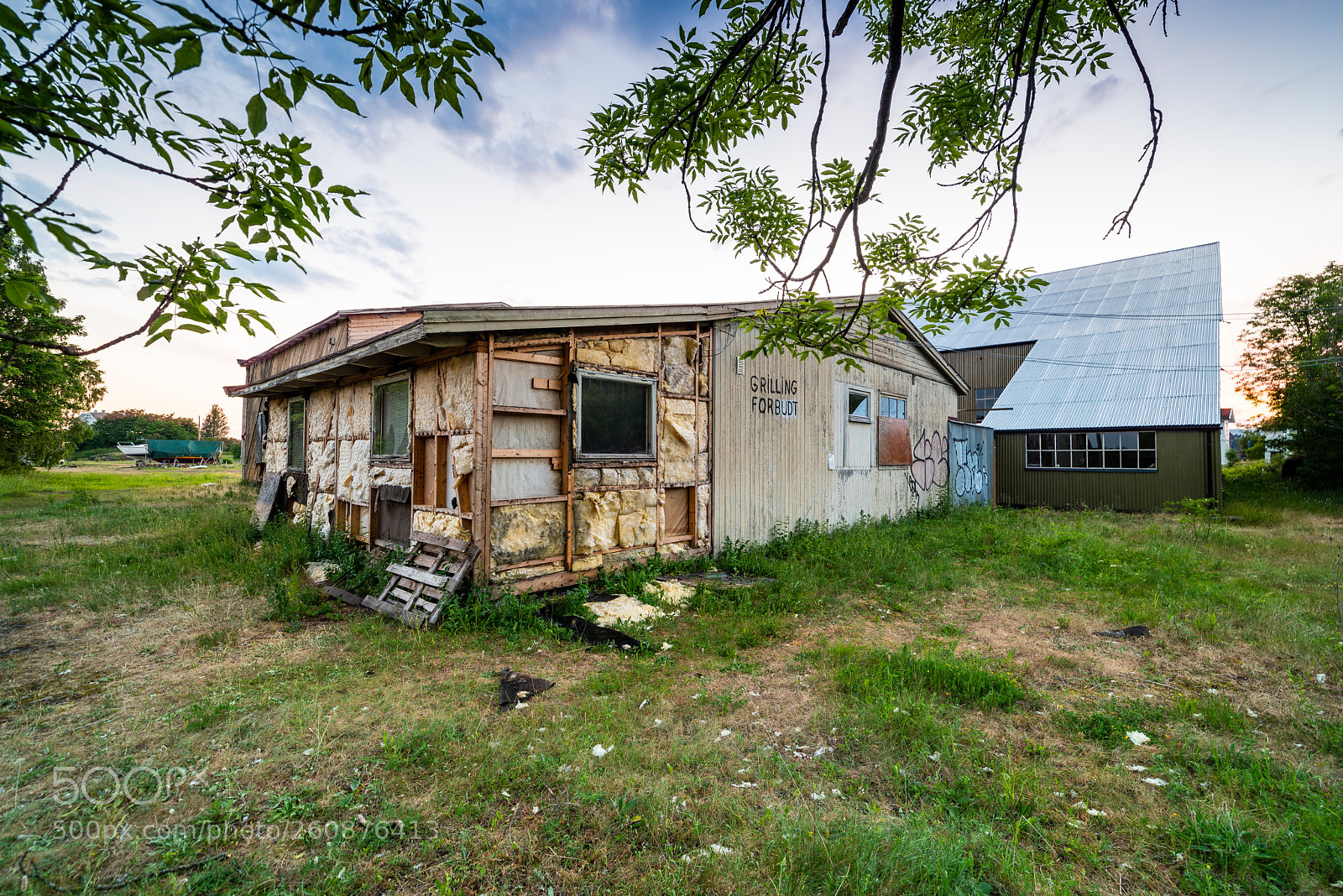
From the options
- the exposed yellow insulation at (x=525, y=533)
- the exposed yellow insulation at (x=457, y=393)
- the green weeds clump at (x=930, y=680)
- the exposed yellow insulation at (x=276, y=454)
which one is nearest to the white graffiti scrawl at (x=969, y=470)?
the green weeds clump at (x=930, y=680)

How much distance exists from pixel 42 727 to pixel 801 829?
4.97m

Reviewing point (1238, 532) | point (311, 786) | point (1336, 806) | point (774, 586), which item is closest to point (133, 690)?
point (311, 786)

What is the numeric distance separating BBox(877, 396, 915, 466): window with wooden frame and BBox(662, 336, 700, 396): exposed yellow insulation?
233 inches

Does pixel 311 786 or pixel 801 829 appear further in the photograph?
pixel 311 786

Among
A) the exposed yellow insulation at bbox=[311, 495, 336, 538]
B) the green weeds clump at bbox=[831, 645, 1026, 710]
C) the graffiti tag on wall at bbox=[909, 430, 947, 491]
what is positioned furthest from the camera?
the graffiti tag on wall at bbox=[909, 430, 947, 491]

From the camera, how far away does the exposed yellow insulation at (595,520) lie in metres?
6.74

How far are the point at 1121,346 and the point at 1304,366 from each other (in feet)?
29.3

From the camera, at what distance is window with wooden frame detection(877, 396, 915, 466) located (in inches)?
477

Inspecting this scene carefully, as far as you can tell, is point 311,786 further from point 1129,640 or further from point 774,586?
point 1129,640

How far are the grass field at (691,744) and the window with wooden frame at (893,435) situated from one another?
17.5 feet

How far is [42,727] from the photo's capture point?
3676 millimetres

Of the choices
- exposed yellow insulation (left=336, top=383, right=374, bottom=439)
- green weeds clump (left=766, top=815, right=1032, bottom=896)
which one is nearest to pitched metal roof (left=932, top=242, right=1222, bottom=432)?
exposed yellow insulation (left=336, top=383, right=374, bottom=439)

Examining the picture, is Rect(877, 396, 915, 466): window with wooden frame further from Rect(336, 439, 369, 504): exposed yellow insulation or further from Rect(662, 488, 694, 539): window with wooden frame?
Rect(336, 439, 369, 504): exposed yellow insulation

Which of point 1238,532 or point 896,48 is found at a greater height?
point 896,48
